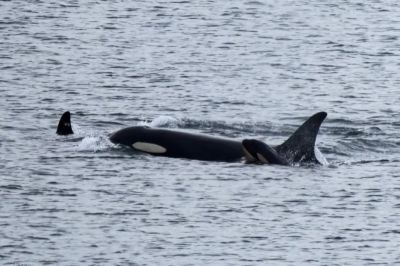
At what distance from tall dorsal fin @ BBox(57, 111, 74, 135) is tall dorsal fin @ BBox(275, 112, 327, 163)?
4287 mm

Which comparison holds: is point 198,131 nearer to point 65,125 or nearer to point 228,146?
point 65,125

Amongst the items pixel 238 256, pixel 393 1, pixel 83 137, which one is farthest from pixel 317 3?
pixel 238 256

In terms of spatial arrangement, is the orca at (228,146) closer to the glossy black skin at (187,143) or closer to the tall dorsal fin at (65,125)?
the glossy black skin at (187,143)

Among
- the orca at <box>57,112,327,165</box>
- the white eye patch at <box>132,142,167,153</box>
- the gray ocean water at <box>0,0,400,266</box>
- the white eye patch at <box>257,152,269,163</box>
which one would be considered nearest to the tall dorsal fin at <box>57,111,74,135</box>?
the gray ocean water at <box>0,0,400,266</box>

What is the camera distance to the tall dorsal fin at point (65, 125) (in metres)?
31.7

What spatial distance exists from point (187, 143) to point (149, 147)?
67 centimetres

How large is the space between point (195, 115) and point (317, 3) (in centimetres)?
2729

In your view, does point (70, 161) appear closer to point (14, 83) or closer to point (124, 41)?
point (14, 83)

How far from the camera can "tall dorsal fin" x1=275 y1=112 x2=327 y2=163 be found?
29.5 m

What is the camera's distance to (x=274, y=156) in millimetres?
29359

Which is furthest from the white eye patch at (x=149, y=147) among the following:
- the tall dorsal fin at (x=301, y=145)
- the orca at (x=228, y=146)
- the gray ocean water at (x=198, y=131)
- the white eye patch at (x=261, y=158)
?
the tall dorsal fin at (x=301, y=145)

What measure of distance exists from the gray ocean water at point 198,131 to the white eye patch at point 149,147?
0.52ft

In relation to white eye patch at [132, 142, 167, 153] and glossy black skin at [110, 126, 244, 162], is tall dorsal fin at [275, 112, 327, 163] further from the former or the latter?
white eye patch at [132, 142, 167, 153]

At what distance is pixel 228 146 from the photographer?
29.9 m
